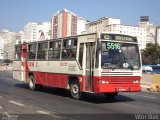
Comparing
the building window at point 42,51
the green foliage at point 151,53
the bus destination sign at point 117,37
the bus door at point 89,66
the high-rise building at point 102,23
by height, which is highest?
the high-rise building at point 102,23

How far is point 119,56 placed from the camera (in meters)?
14.2

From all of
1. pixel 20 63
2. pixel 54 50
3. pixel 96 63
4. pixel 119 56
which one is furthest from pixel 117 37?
pixel 20 63

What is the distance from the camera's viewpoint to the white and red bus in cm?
1386

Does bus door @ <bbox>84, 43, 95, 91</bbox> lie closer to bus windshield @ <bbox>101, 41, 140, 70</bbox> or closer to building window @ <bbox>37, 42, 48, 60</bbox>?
bus windshield @ <bbox>101, 41, 140, 70</bbox>

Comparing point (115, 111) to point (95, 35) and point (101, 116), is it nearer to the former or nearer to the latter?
point (101, 116)

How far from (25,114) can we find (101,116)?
2.32m

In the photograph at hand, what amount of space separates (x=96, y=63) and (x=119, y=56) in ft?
3.52

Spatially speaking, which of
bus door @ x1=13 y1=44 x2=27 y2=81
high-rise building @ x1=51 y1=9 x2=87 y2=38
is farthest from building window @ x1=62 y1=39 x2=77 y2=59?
high-rise building @ x1=51 y1=9 x2=87 y2=38

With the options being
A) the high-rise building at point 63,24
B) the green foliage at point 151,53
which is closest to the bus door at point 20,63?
the high-rise building at point 63,24

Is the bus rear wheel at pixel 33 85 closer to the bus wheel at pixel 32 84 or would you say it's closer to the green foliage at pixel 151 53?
the bus wheel at pixel 32 84

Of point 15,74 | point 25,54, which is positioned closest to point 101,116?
point 25,54

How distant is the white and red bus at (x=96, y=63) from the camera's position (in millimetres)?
13859

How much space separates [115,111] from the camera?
1165 centimetres

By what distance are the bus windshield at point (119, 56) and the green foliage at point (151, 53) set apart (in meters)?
89.0
